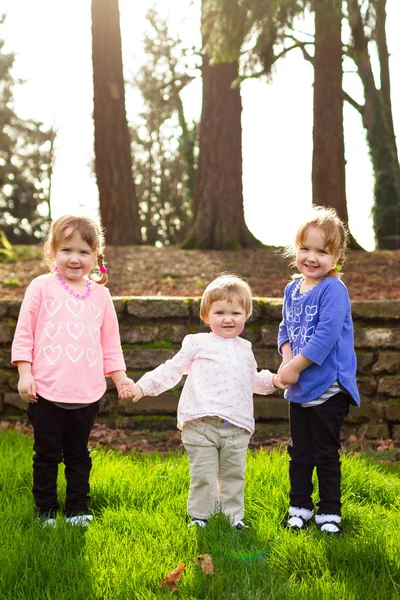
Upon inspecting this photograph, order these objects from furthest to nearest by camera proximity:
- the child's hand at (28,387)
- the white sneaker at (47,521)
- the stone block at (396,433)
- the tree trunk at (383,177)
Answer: the tree trunk at (383,177), the stone block at (396,433), the child's hand at (28,387), the white sneaker at (47,521)

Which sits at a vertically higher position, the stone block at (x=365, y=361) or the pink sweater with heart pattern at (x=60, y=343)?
the pink sweater with heart pattern at (x=60, y=343)

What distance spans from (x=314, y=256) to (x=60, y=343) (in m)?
1.32

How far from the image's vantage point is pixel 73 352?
3406mm

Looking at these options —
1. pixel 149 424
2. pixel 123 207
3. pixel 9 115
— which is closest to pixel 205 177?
pixel 123 207

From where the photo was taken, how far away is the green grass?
2586 millimetres

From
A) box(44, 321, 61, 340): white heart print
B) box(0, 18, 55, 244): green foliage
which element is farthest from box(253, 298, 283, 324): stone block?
box(0, 18, 55, 244): green foliage

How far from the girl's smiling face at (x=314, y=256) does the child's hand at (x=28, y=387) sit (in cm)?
142

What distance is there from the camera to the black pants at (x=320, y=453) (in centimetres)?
335

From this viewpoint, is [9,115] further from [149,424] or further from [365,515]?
[365,515]

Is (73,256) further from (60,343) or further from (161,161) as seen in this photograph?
(161,161)

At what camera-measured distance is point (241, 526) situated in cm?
329

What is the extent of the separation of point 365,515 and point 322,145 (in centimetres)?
771

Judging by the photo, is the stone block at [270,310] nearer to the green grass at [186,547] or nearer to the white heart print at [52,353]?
the green grass at [186,547]

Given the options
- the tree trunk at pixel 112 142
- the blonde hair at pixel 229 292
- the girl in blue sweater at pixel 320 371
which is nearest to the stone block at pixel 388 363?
the girl in blue sweater at pixel 320 371
